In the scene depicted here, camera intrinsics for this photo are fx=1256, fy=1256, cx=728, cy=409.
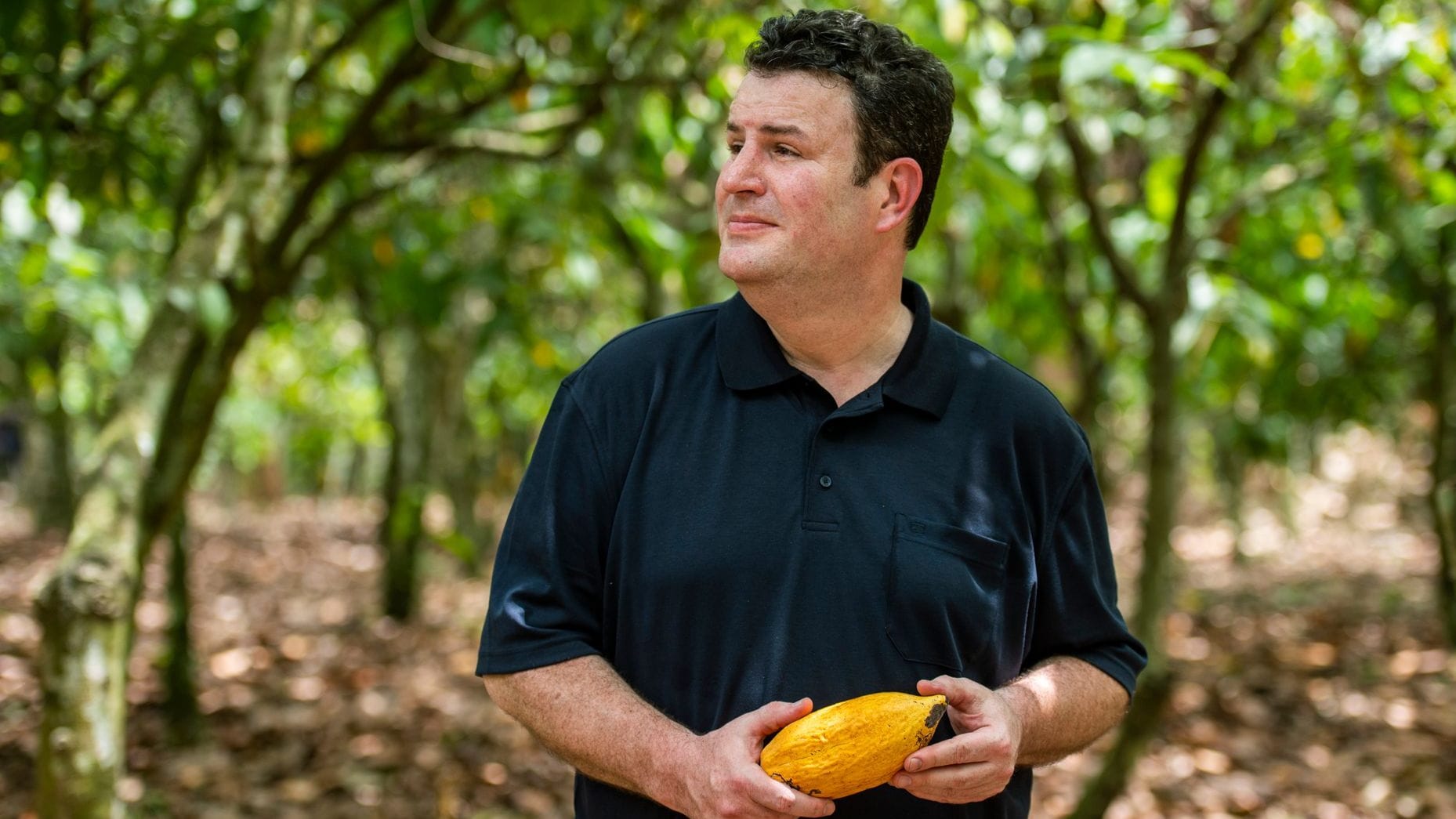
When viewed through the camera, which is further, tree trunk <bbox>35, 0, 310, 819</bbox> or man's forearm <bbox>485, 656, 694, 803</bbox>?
tree trunk <bbox>35, 0, 310, 819</bbox>

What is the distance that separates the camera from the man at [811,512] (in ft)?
5.10

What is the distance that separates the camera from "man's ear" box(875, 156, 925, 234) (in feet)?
5.49

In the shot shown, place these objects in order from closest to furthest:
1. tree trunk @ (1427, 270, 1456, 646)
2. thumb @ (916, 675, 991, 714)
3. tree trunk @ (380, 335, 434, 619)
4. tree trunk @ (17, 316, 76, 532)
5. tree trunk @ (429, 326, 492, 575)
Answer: thumb @ (916, 675, 991, 714) → tree trunk @ (1427, 270, 1456, 646) → tree trunk @ (380, 335, 434, 619) → tree trunk @ (429, 326, 492, 575) → tree trunk @ (17, 316, 76, 532)

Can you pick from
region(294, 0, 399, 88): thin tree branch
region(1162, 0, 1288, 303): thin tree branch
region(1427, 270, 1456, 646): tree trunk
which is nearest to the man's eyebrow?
region(1162, 0, 1288, 303): thin tree branch

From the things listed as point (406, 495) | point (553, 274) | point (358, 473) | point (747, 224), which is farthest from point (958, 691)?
point (358, 473)

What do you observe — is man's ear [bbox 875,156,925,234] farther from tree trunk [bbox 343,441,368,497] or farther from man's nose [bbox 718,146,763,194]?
tree trunk [bbox 343,441,368,497]

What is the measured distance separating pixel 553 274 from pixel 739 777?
5458 mm

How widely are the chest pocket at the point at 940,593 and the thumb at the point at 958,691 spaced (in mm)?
96

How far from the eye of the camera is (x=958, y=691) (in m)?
1.47

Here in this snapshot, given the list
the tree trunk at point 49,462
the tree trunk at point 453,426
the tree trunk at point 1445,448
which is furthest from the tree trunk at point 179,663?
the tree trunk at point 1445,448

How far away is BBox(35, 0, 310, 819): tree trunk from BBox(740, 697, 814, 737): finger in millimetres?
1662

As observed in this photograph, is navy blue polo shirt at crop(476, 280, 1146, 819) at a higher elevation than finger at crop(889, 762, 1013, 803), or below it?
higher

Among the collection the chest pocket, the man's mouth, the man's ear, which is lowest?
the chest pocket

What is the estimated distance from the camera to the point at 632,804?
1602 millimetres
